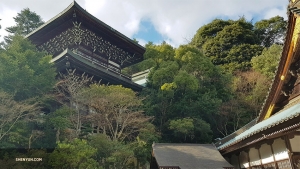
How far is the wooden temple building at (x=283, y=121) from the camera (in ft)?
24.3

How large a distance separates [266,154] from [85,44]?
1645 cm

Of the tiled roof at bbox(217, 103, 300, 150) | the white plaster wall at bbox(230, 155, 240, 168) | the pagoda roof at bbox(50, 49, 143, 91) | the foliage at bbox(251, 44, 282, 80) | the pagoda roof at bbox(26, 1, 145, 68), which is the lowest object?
the white plaster wall at bbox(230, 155, 240, 168)

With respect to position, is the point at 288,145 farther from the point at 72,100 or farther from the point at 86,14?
the point at 86,14

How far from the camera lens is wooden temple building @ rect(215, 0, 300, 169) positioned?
7.42 m

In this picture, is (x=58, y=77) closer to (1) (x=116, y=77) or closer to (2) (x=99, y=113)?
(1) (x=116, y=77)

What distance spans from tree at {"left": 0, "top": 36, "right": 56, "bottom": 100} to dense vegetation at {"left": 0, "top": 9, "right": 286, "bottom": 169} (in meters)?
0.05

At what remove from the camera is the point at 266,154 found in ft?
30.1

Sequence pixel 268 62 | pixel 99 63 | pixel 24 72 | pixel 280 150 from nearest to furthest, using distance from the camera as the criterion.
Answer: pixel 280 150 → pixel 24 72 → pixel 99 63 → pixel 268 62

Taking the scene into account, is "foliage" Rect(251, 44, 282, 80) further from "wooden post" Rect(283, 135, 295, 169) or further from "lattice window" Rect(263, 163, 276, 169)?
"wooden post" Rect(283, 135, 295, 169)

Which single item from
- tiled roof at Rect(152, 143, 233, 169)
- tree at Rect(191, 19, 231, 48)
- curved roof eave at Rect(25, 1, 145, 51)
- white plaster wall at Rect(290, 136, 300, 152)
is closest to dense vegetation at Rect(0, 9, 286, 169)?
tiled roof at Rect(152, 143, 233, 169)

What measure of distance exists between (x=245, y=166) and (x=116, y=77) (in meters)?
11.9

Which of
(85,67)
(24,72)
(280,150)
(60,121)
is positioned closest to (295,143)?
(280,150)

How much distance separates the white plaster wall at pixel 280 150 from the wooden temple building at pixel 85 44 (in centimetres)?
1301

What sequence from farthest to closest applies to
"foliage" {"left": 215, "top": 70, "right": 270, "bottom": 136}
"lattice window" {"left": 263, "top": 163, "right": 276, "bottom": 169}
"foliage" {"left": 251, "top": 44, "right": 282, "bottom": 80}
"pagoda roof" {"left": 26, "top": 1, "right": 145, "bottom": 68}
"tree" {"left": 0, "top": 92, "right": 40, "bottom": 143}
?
"foliage" {"left": 251, "top": 44, "right": 282, "bottom": 80}, "foliage" {"left": 215, "top": 70, "right": 270, "bottom": 136}, "pagoda roof" {"left": 26, "top": 1, "right": 145, "bottom": 68}, "tree" {"left": 0, "top": 92, "right": 40, "bottom": 143}, "lattice window" {"left": 263, "top": 163, "right": 276, "bottom": 169}
